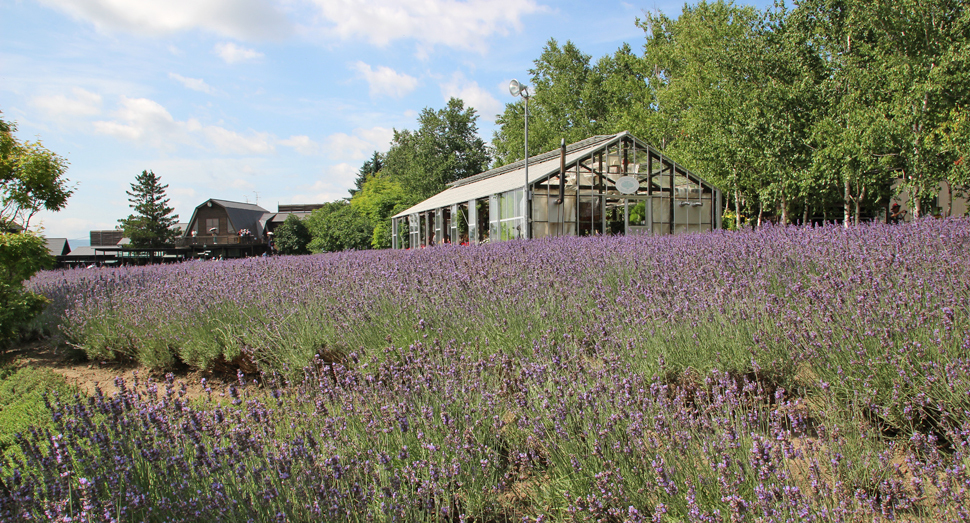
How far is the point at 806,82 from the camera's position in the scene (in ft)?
53.0

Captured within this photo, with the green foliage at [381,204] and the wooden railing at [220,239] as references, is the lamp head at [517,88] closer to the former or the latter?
the green foliage at [381,204]

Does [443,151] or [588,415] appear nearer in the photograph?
[588,415]

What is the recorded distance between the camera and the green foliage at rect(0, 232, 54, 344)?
5.92 m

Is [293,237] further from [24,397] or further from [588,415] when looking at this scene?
[588,415]

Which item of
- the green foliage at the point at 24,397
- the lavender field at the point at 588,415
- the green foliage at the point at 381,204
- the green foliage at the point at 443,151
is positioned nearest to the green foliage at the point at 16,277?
the green foliage at the point at 24,397

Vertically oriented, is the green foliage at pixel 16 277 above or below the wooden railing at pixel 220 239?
below

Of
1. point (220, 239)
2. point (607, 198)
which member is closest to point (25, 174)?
point (607, 198)

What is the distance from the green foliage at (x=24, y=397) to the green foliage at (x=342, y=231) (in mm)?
29500

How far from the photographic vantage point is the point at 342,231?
35.6 m

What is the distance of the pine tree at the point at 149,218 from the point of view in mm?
41375

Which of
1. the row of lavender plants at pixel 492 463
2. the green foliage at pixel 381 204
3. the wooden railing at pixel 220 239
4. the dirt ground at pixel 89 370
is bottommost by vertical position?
the dirt ground at pixel 89 370

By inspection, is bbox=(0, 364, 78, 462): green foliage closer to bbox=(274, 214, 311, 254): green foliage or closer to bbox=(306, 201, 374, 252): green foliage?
bbox=(306, 201, 374, 252): green foliage

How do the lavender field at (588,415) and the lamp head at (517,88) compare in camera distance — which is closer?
the lavender field at (588,415)

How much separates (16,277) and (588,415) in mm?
6915
